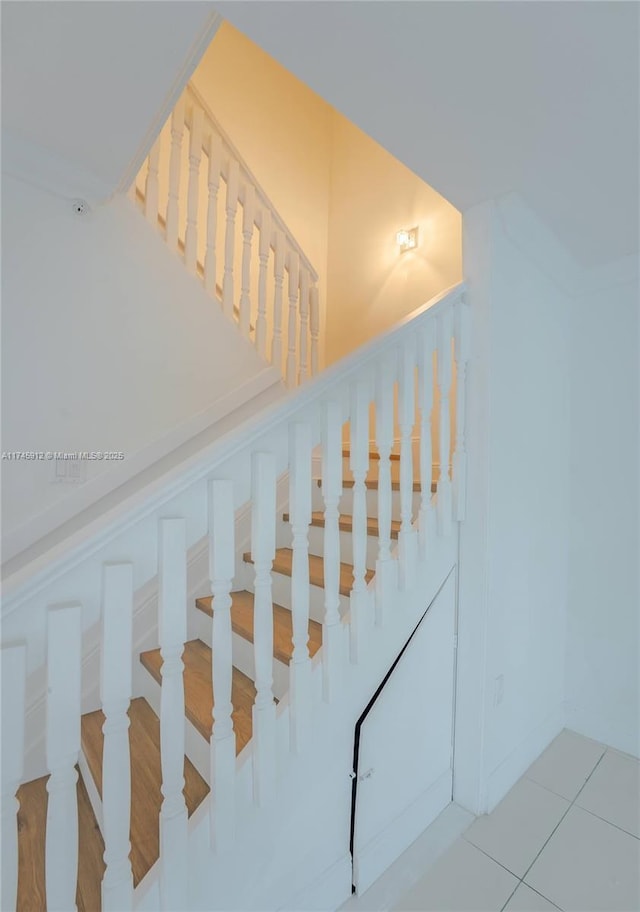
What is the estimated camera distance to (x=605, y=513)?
6.66 ft

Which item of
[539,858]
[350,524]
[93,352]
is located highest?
[93,352]

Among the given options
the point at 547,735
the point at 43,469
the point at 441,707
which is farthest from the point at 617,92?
the point at 547,735

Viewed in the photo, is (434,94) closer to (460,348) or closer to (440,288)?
(460,348)

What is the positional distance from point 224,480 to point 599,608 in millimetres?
2010

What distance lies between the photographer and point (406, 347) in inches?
55.3

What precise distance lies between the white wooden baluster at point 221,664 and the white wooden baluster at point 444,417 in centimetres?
86

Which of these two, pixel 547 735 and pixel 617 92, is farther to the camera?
pixel 547 735

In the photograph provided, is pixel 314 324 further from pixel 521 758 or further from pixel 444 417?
pixel 521 758

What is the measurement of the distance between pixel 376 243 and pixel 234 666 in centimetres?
285

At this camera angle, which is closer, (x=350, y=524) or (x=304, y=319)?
(x=350, y=524)

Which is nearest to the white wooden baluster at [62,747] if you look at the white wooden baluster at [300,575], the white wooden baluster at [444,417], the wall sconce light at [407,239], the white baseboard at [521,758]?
the white wooden baluster at [300,575]

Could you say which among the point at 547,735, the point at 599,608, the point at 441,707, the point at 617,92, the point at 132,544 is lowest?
the point at 547,735

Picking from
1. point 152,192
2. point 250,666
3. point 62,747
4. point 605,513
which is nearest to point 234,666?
point 250,666

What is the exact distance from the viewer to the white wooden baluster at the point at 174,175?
2.09 m
